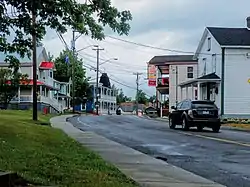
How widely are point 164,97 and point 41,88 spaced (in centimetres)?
1857

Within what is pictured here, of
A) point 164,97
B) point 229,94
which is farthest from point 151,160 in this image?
point 164,97

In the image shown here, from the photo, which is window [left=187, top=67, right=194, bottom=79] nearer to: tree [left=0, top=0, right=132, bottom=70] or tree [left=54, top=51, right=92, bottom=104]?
tree [left=54, top=51, right=92, bottom=104]

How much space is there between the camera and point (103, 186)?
8.03m

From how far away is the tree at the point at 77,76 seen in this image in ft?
322

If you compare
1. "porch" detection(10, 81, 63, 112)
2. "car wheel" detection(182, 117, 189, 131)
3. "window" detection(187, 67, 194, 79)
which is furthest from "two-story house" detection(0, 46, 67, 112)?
"car wheel" detection(182, 117, 189, 131)

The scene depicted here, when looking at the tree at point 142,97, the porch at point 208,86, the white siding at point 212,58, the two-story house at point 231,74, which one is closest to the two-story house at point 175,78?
the white siding at point 212,58

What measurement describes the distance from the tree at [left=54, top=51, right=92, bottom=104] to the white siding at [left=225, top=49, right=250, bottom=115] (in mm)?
55993

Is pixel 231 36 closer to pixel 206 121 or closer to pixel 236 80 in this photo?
pixel 236 80

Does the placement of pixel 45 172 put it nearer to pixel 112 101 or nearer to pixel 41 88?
pixel 41 88

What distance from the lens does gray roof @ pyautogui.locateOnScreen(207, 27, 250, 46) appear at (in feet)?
137

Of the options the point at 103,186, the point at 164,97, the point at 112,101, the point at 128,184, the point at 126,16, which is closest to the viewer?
the point at 103,186

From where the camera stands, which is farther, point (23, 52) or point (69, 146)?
point (69, 146)

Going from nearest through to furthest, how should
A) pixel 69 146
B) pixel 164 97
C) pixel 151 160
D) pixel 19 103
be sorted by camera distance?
1. pixel 151 160
2. pixel 69 146
3. pixel 19 103
4. pixel 164 97

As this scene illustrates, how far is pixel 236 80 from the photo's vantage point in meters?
42.2
